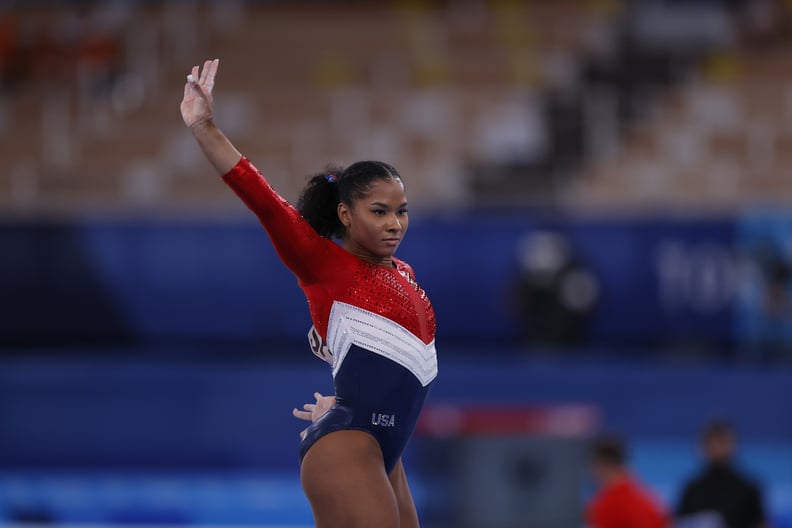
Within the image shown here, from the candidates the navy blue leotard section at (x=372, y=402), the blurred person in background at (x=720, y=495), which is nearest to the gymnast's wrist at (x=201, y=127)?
the navy blue leotard section at (x=372, y=402)

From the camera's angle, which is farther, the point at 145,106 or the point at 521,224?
the point at 145,106

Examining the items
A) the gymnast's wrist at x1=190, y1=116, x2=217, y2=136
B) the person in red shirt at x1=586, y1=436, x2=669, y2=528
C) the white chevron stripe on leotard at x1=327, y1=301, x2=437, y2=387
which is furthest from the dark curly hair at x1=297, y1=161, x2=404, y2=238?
the person in red shirt at x1=586, y1=436, x2=669, y2=528

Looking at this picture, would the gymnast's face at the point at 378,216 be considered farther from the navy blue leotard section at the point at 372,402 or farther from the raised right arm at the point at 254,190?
the navy blue leotard section at the point at 372,402

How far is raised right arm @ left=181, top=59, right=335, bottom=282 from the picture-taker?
410 centimetres

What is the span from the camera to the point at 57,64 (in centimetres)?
1684

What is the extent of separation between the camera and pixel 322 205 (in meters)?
4.43

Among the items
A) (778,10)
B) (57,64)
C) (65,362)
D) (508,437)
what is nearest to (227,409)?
(65,362)

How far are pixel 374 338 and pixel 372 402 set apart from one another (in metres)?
0.21

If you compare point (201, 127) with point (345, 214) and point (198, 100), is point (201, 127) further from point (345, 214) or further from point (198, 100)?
point (345, 214)

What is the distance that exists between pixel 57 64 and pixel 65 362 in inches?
259

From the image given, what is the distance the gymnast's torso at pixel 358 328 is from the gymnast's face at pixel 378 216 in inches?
3.4

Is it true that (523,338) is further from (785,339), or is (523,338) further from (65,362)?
(65,362)

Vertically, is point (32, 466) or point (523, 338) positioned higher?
point (523, 338)

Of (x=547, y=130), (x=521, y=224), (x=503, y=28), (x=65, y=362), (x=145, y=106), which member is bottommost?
(x=65, y=362)
